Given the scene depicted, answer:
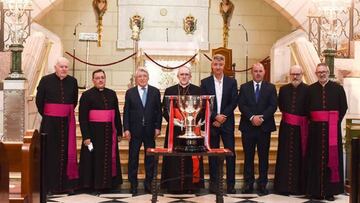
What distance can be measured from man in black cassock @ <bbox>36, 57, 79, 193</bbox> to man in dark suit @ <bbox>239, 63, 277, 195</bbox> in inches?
75.6

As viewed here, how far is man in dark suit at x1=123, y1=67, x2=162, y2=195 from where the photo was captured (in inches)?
281

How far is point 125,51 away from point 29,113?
596 centimetres

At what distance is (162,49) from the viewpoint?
11.7 meters

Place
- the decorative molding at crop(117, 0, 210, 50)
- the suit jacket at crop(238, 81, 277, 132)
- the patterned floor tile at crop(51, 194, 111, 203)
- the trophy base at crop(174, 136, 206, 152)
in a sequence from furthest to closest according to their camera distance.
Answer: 1. the decorative molding at crop(117, 0, 210, 50)
2. the suit jacket at crop(238, 81, 277, 132)
3. the patterned floor tile at crop(51, 194, 111, 203)
4. the trophy base at crop(174, 136, 206, 152)

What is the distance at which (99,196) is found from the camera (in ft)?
22.9

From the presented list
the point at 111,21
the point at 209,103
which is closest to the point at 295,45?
the point at 209,103

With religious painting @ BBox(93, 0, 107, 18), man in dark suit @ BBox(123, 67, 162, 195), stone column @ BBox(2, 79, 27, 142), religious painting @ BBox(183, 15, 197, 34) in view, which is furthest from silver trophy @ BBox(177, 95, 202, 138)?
religious painting @ BBox(93, 0, 107, 18)

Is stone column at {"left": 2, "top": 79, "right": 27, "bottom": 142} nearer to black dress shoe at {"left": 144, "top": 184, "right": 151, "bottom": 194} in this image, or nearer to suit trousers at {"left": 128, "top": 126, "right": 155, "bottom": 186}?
suit trousers at {"left": 128, "top": 126, "right": 155, "bottom": 186}

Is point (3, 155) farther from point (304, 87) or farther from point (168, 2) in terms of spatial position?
point (168, 2)

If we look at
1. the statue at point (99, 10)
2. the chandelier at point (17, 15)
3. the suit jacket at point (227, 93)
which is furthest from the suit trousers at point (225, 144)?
the statue at point (99, 10)

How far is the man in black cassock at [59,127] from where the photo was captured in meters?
7.02

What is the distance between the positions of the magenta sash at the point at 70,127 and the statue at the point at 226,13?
7.07 meters

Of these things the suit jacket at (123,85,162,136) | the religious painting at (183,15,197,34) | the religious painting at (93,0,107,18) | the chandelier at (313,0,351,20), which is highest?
the religious painting at (93,0,107,18)

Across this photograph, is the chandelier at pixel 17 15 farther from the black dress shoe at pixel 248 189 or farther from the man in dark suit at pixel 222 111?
the black dress shoe at pixel 248 189
